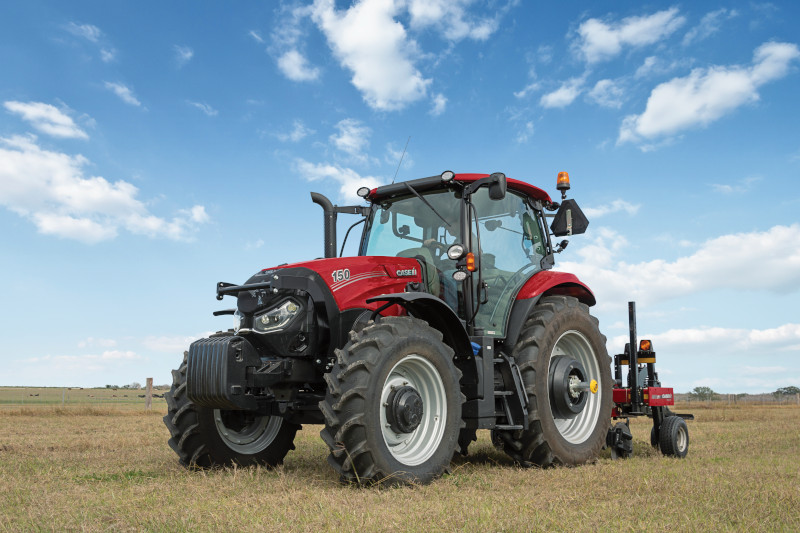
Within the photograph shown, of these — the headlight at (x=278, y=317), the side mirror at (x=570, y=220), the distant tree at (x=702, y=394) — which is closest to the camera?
the headlight at (x=278, y=317)

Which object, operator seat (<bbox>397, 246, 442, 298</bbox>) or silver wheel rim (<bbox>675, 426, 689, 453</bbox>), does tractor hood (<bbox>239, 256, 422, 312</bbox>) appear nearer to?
operator seat (<bbox>397, 246, 442, 298</bbox>)

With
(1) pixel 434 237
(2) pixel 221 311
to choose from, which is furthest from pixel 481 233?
(2) pixel 221 311

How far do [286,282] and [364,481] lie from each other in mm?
1888

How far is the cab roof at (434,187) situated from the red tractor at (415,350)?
0.05 ft

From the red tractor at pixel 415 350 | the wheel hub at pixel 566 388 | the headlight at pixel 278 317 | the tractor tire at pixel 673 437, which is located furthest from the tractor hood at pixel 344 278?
the tractor tire at pixel 673 437

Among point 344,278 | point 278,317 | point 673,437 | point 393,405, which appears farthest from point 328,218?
point 673,437

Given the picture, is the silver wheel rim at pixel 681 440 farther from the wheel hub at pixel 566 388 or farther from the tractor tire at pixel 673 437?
the wheel hub at pixel 566 388

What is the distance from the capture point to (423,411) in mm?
6109

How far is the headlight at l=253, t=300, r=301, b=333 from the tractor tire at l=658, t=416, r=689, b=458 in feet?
17.5

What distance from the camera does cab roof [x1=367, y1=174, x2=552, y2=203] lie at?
7113mm

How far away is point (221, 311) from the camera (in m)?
7.38

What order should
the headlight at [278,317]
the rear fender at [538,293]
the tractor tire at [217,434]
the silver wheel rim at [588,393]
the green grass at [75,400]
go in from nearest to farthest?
the headlight at [278,317] < the tractor tire at [217,434] < the rear fender at [538,293] < the silver wheel rim at [588,393] < the green grass at [75,400]

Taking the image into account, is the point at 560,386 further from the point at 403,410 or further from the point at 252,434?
the point at 252,434

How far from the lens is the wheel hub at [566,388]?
7.41m
